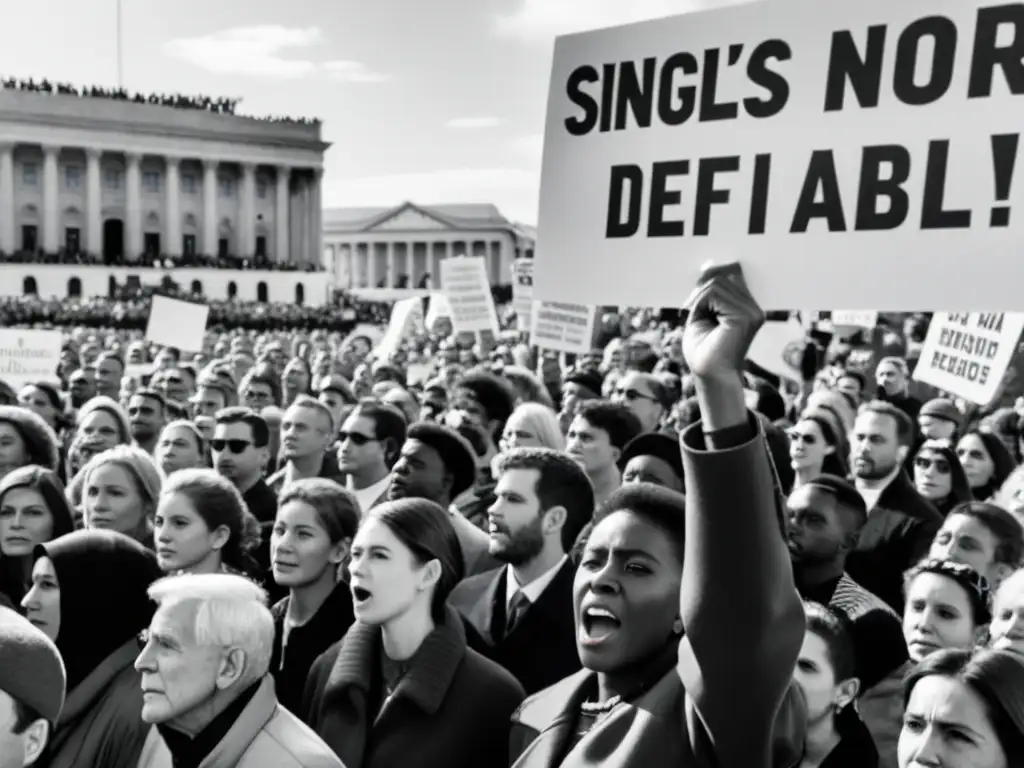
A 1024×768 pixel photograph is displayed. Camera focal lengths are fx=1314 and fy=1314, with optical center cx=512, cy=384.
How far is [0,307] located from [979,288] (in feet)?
133

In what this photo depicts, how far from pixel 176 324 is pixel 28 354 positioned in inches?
91.4

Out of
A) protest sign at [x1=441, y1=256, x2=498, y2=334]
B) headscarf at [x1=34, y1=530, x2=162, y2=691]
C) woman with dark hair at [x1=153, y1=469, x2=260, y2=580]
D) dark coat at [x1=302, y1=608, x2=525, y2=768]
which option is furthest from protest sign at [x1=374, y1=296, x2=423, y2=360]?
dark coat at [x1=302, y1=608, x2=525, y2=768]

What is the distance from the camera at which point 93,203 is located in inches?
3004

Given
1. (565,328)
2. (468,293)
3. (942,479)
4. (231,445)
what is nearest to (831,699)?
(942,479)

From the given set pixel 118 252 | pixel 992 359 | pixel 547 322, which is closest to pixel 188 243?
pixel 118 252

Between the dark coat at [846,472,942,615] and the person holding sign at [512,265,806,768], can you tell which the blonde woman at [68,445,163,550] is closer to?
the dark coat at [846,472,942,615]

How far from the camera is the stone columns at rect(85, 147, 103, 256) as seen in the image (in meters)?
→ 76.2

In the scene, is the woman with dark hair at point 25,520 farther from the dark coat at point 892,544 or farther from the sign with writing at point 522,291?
the sign with writing at point 522,291

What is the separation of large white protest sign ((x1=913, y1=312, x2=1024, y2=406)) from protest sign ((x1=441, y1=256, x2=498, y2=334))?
7.73 m

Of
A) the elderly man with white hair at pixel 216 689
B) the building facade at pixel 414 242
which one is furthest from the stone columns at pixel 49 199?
the elderly man with white hair at pixel 216 689

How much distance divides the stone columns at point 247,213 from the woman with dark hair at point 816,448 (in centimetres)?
7806

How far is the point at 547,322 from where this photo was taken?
486 inches

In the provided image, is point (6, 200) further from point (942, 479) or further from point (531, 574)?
point (531, 574)

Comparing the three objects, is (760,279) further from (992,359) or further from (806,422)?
(992,359)
